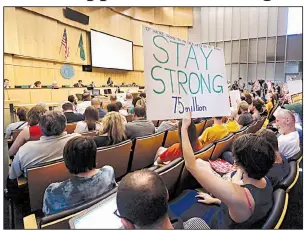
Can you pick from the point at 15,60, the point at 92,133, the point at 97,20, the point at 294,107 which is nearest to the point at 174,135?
the point at 92,133

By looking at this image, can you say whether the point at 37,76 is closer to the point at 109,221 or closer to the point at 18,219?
the point at 18,219

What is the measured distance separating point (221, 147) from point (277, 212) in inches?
46.6

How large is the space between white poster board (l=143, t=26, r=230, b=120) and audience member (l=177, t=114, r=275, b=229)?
0.37 feet

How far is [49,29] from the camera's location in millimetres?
8711

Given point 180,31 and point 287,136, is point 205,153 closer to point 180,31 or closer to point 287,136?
point 287,136

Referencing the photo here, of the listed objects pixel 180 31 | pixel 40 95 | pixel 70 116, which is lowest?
pixel 70 116

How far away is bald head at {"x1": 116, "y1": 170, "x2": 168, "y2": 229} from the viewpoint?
31.1 inches

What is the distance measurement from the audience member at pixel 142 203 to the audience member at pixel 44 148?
120 centimetres

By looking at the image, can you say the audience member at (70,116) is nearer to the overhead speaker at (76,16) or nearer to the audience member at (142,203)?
the audience member at (142,203)

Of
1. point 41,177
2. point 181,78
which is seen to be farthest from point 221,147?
point 41,177

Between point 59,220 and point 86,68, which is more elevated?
point 86,68

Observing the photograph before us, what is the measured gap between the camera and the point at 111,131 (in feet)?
7.52

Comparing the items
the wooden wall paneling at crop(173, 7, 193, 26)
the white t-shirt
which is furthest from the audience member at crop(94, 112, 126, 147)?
the wooden wall paneling at crop(173, 7, 193, 26)

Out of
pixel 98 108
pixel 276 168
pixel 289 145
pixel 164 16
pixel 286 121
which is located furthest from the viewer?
pixel 164 16
